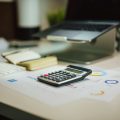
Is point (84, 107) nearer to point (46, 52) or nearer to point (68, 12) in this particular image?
point (46, 52)

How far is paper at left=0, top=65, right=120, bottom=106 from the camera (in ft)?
2.00

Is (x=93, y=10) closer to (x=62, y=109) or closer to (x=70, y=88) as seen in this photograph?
(x=70, y=88)

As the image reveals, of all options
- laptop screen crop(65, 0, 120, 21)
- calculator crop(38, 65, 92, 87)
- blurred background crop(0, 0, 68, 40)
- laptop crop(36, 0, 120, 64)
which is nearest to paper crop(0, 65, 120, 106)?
calculator crop(38, 65, 92, 87)

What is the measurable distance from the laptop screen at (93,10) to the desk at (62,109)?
60 centimetres

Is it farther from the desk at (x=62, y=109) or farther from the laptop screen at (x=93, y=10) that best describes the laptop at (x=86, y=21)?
the desk at (x=62, y=109)

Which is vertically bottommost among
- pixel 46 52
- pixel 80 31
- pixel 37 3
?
pixel 46 52

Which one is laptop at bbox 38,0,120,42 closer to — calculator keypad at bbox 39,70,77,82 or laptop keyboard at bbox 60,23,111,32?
laptop keyboard at bbox 60,23,111,32

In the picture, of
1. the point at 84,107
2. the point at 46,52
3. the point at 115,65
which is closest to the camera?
the point at 84,107

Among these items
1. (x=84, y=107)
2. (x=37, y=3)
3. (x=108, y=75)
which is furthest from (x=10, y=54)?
(x=37, y=3)

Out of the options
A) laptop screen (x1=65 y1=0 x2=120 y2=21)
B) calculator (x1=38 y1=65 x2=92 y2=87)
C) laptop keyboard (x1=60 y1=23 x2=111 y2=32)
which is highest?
laptop screen (x1=65 y1=0 x2=120 y2=21)

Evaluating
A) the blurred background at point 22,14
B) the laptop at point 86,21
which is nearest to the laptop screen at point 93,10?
the laptop at point 86,21

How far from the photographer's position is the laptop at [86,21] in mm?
996

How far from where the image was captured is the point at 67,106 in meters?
0.56

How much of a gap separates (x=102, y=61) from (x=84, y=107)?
0.46 m
